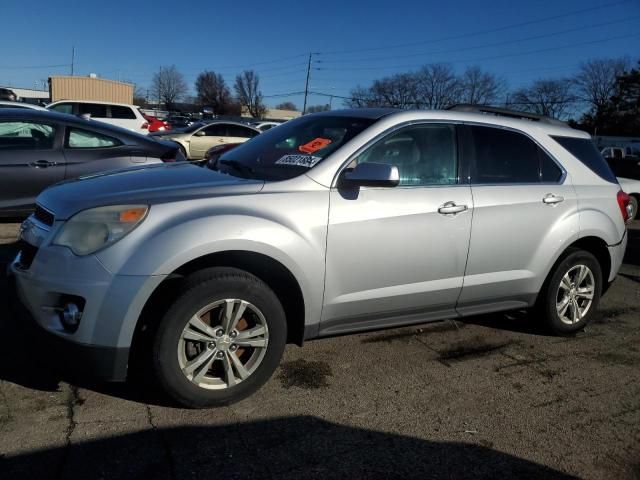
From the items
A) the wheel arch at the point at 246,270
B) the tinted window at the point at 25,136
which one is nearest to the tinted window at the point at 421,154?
the wheel arch at the point at 246,270

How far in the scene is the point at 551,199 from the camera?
4.23 metres

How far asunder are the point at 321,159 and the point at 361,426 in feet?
5.25

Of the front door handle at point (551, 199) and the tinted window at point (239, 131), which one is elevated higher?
the tinted window at point (239, 131)

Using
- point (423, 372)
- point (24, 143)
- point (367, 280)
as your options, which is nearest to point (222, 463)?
point (367, 280)

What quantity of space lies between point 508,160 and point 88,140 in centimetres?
500

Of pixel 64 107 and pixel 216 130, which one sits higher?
pixel 64 107

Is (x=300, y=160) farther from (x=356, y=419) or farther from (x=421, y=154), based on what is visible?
(x=356, y=419)

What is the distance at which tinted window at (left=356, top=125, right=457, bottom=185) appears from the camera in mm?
3735

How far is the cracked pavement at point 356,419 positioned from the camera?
106 inches

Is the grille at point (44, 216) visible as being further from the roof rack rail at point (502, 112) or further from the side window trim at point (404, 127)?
the roof rack rail at point (502, 112)

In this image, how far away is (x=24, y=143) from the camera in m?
6.55

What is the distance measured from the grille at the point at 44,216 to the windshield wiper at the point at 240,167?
116cm

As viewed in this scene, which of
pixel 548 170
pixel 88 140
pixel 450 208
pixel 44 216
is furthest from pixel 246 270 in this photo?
pixel 88 140

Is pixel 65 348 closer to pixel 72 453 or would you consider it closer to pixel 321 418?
pixel 72 453
